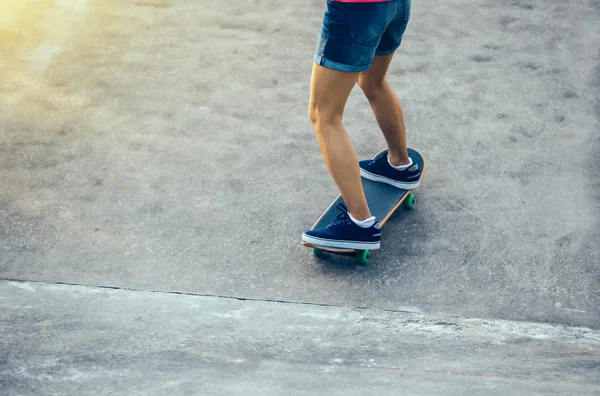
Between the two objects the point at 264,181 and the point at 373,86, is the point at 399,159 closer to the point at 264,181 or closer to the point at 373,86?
the point at 373,86

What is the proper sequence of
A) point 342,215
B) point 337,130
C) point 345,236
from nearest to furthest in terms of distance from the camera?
point 337,130, point 345,236, point 342,215

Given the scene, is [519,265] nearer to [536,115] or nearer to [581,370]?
[581,370]

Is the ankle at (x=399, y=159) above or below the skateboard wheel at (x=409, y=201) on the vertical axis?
above

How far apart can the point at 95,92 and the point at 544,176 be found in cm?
313

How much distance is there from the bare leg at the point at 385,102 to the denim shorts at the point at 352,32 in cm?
40

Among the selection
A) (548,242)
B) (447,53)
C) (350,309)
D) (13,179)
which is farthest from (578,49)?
(13,179)

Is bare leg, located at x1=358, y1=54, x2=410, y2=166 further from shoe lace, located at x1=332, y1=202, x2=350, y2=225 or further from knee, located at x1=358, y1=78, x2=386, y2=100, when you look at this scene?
shoe lace, located at x1=332, y1=202, x2=350, y2=225

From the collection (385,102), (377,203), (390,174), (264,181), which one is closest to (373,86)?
(385,102)

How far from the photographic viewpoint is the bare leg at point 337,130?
12.5 ft

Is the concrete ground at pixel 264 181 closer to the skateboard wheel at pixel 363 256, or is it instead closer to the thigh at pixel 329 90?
the skateboard wheel at pixel 363 256

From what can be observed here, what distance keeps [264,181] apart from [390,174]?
798mm

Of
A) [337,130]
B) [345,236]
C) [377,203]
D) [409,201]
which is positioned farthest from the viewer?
[409,201]

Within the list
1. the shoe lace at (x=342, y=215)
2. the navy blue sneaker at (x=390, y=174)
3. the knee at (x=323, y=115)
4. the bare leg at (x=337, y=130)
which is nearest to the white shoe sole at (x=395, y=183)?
the navy blue sneaker at (x=390, y=174)

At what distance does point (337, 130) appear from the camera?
3947mm
